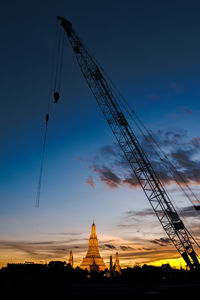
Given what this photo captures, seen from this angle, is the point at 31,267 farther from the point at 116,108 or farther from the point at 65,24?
the point at 65,24

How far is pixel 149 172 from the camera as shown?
51.7 metres

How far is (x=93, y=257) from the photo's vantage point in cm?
14688

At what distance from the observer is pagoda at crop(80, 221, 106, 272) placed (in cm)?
14362

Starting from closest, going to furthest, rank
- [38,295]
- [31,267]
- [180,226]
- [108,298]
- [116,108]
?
1. [108,298]
2. [38,295]
3. [31,267]
4. [180,226]
5. [116,108]

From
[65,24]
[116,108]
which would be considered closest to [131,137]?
[116,108]

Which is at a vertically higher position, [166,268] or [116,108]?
[116,108]

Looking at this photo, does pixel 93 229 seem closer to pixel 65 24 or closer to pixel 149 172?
pixel 149 172

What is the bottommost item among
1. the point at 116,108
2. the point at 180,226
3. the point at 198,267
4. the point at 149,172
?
the point at 198,267

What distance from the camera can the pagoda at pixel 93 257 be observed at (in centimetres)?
14362

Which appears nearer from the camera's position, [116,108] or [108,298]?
[108,298]

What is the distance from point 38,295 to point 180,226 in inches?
1473

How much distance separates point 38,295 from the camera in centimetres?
1914

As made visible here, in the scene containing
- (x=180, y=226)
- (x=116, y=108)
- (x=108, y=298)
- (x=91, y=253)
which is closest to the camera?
(x=108, y=298)

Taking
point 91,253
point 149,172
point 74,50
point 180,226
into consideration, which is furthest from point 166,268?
point 91,253
